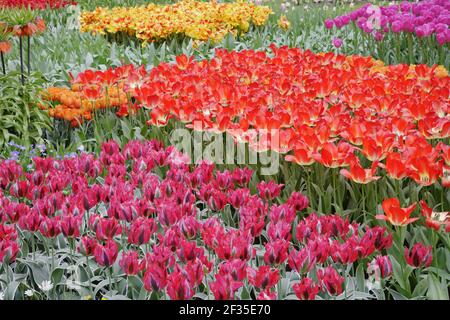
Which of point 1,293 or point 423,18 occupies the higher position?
point 423,18

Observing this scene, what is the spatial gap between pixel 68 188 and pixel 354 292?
150 centimetres

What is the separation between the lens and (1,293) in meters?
2.16

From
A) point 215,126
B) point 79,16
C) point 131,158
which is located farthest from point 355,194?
point 79,16

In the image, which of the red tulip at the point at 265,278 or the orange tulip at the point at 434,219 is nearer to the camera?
the red tulip at the point at 265,278

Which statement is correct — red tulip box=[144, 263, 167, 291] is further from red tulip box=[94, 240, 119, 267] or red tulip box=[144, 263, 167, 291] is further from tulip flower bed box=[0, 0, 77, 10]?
tulip flower bed box=[0, 0, 77, 10]

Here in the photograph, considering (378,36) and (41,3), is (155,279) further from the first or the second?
(41,3)

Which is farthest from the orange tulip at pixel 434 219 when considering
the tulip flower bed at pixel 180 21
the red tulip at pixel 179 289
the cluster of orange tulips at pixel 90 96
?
the tulip flower bed at pixel 180 21

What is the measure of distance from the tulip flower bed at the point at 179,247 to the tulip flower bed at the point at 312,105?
1.00ft

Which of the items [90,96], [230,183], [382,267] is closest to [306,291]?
[382,267]

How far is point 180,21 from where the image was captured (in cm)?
723

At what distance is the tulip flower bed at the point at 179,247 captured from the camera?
199 centimetres

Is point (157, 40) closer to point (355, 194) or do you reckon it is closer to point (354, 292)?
point (355, 194)

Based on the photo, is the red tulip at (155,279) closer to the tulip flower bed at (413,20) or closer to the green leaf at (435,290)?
the green leaf at (435,290)

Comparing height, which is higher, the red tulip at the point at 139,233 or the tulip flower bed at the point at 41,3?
the tulip flower bed at the point at 41,3
